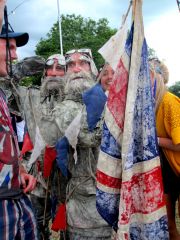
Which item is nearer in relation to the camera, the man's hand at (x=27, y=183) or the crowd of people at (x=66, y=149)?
the crowd of people at (x=66, y=149)

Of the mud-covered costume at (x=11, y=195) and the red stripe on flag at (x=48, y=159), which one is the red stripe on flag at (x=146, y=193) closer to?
the mud-covered costume at (x=11, y=195)

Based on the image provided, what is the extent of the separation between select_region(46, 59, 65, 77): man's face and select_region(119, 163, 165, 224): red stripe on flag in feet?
8.45

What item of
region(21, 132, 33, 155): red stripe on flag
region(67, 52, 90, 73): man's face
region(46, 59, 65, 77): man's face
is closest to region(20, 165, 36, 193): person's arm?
region(21, 132, 33, 155): red stripe on flag

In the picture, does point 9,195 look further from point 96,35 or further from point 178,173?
point 96,35

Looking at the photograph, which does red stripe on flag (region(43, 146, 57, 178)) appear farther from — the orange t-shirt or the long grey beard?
the orange t-shirt

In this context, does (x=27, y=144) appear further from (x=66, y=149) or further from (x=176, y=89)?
(x=176, y=89)

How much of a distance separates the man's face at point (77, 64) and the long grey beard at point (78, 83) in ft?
0.45

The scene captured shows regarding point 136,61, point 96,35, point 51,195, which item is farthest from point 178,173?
point 96,35

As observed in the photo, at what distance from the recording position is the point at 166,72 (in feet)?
13.3

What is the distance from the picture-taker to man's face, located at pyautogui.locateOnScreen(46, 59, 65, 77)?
4238 mm

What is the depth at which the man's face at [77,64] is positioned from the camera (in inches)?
143

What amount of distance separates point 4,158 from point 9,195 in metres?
0.20

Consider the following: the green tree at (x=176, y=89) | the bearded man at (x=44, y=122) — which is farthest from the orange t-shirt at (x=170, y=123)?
the green tree at (x=176, y=89)

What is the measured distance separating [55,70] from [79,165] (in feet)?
4.94
